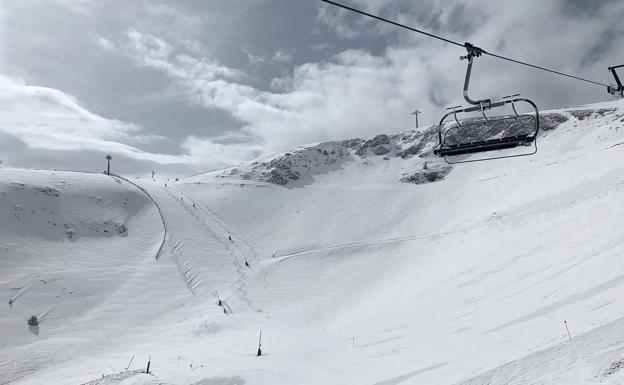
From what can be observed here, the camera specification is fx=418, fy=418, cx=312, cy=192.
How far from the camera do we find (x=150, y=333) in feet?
91.1

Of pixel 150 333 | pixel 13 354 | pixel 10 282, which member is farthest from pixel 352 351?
pixel 10 282

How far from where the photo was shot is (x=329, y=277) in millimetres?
39031

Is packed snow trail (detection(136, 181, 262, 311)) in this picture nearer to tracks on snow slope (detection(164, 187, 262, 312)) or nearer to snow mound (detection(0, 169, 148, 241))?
tracks on snow slope (detection(164, 187, 262, 312))

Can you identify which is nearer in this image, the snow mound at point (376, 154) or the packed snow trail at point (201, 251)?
the packed snow trail at point (201, 251)

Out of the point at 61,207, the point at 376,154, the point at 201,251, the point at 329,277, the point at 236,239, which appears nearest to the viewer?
the point at 329,277

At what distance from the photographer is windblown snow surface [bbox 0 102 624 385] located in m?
15.4

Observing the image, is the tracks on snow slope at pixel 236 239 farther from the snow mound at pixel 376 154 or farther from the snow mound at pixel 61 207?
the snow mound at pixel 376 154

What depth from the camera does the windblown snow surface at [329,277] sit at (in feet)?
50.4

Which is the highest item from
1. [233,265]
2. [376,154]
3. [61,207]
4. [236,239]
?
[376,154]

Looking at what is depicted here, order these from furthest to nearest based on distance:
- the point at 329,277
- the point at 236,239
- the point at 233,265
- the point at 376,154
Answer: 1. the point at 376,154
2. the point at 236,239
3. the point at 233,265
4. the point at 329,277

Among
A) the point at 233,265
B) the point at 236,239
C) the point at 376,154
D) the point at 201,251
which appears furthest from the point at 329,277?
the point at 376,154

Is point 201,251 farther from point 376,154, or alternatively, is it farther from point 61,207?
point 376,154

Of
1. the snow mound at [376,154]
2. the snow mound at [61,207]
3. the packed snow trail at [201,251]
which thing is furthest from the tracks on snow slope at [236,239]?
the snow mound at [376,154]

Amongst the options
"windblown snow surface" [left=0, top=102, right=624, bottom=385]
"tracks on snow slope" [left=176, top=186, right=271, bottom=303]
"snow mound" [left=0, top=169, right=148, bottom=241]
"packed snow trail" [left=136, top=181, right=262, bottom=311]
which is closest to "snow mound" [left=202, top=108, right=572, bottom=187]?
"windblown snow surface" [left=0, top=102, right=624, bottom=385]
